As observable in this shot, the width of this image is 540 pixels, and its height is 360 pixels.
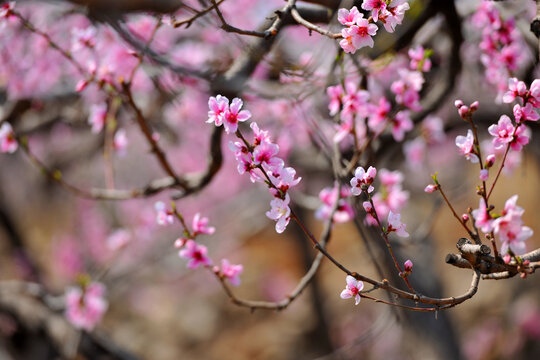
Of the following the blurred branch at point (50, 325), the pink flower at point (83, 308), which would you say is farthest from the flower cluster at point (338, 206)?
the blurred branch at point (50, 325)

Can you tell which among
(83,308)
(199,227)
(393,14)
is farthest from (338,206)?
(83,308)

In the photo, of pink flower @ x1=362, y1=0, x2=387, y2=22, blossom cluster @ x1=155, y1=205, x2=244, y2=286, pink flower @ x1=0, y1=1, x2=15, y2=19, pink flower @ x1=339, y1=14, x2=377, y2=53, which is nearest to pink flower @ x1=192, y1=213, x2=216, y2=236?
blossom cluster @ x1=155, y1=205, x2=244, y2=286

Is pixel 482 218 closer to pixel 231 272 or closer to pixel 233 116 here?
pixel 233 116

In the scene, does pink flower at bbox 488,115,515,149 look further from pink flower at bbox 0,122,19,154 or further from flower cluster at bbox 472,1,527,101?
pink flower at bbox 0,122,19,154

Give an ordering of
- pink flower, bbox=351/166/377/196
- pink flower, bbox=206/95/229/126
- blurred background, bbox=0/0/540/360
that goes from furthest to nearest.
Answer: blurred background, bbox=0/0/540/360 → pink flower, bbox=206/95/229/126 → pink flower, bbox=351/166/377/196

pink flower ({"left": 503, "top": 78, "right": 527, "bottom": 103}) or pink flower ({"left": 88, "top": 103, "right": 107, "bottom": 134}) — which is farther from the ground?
pink flower ({"left": 503, "top": 78, "right": 527, "bottom": 103})

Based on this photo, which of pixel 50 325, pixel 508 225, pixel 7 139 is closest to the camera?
pixel 508 225

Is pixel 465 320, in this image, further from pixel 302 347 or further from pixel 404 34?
pixel 404 34
